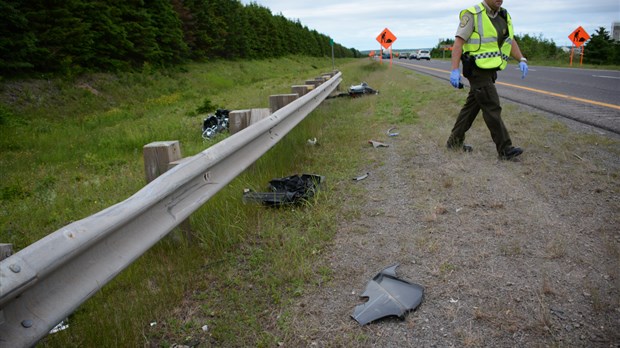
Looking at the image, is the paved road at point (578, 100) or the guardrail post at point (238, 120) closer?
the guardrail post at point (238, 120)

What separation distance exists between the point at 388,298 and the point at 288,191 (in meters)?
1.78

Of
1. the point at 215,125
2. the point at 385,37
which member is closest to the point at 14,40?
the point at 215,125

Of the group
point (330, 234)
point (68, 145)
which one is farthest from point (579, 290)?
point (68, 145)

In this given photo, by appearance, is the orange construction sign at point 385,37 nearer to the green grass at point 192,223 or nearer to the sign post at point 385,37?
the sign post at point 385,37

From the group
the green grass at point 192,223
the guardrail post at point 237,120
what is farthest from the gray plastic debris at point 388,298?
the guardrail post at point 237,120

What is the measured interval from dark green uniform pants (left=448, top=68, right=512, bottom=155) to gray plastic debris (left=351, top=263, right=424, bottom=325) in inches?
117

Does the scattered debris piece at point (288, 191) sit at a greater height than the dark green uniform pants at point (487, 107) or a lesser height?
lesser

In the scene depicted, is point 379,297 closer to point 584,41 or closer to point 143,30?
point 143,30

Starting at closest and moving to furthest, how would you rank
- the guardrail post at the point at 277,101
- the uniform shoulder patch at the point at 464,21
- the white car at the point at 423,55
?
the uniform shoulder patch at the point at 464,21 < the guardrail post at the point at 277,101 < the white car at the point at 423,55

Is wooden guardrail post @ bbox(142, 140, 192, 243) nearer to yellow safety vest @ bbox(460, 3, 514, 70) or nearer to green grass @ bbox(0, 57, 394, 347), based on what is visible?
green grass @ bbox(0, 57, 394, 347)

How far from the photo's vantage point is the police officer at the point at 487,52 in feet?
16.0

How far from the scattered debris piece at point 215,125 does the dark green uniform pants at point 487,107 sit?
4.03 meters

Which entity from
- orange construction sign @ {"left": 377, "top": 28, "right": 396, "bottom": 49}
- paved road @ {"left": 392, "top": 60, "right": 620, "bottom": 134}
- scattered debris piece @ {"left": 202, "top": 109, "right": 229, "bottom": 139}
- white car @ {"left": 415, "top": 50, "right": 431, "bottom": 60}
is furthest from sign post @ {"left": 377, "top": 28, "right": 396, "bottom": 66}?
white car @ {"left": 415, "top": 50, "right": 431, "bottom": 60}

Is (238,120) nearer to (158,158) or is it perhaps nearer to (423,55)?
(158,158)
